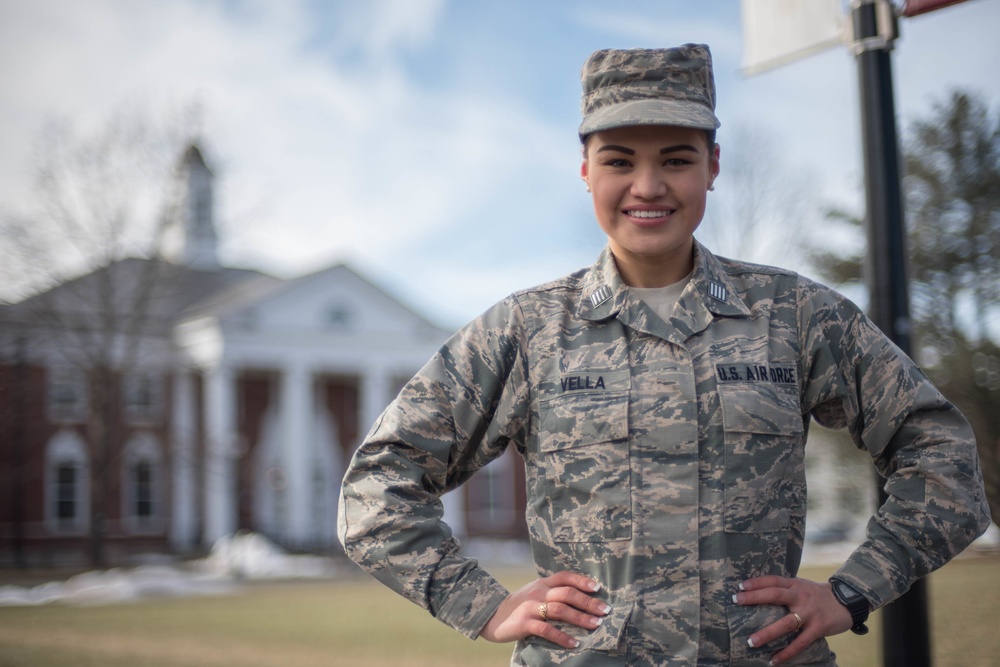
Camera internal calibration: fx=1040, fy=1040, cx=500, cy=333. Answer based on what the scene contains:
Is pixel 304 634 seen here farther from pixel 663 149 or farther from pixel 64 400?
pixel 64 400

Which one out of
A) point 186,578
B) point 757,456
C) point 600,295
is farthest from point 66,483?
point 757,456

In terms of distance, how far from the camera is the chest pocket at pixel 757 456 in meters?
2.25

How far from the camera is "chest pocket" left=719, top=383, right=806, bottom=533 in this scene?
2.25 metres

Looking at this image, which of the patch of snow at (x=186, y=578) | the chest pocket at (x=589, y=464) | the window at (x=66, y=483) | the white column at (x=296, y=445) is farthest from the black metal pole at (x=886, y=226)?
the window at (x=66, y=483)

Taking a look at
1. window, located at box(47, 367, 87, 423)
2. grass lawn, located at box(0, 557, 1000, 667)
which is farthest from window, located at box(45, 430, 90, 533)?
grass lawn, located at box(0, 557, 1000, 667)

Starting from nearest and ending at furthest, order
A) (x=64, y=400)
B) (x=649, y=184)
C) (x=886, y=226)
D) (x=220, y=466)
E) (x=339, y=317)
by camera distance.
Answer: (x=649, y=184) < (x=886, y=226) < (x=220, y=466) < (x=64, y=400) < (x=339, y=317)

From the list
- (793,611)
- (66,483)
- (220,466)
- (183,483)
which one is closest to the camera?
(793,611)

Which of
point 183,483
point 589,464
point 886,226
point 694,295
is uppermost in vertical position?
point 886,226

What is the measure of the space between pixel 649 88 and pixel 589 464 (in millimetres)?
867

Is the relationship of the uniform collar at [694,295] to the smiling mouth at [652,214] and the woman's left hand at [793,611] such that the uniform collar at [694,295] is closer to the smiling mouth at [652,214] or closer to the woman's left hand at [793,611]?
the smiling mouth at [652,214]

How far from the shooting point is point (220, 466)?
37750 mm

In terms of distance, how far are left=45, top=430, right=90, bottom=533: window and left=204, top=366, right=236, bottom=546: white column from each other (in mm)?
4406

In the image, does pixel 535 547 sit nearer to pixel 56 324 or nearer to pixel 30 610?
pixel 30 610

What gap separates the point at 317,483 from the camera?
43.5 meters
